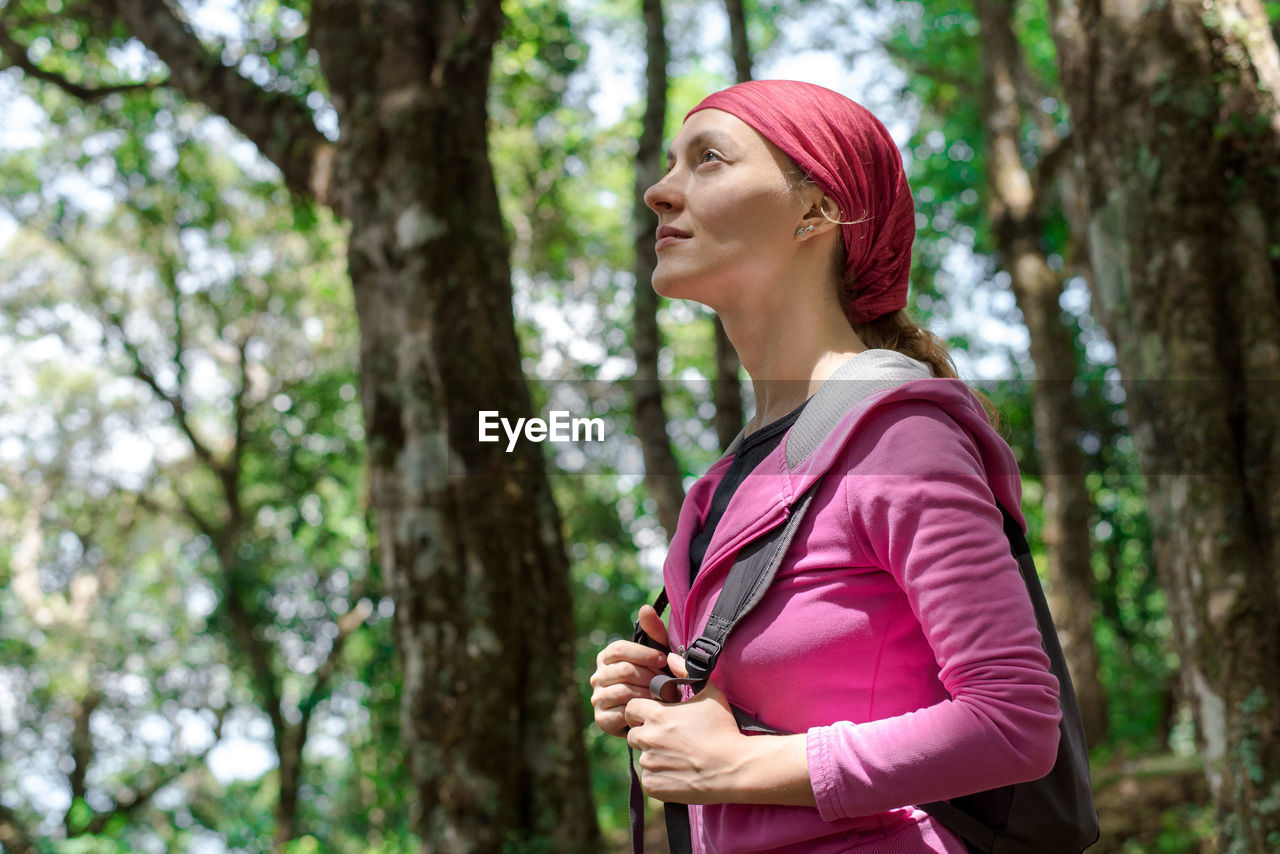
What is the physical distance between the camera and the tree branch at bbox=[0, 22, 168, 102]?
7.09 metres

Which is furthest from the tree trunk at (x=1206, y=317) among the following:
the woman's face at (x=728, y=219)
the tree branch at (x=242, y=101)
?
the tree branch at (x=242, y=101)

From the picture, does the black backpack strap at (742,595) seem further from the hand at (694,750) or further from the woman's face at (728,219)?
the woman's face at (728,219)

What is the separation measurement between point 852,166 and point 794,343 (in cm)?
26

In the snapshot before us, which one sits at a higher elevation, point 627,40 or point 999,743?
point 627,40

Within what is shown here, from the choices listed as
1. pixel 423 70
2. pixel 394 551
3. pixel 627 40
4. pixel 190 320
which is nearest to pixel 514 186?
pixel 627 40

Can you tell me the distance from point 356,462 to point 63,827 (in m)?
5.21

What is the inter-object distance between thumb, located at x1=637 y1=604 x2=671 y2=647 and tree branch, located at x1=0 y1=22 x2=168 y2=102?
6754 mm

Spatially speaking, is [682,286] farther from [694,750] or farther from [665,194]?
[694,750]

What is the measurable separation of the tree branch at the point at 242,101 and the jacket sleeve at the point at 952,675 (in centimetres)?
457

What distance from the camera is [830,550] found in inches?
50.6

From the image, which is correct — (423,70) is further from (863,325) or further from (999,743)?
(999,743)

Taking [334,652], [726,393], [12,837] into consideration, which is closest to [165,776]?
[334,652]

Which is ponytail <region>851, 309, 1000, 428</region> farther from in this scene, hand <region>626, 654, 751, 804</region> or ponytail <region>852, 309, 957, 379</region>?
hand <region>626, 654, 751, 804</region>

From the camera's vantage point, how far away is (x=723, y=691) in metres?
1.36
